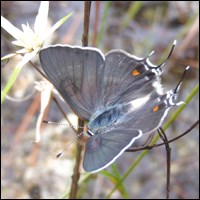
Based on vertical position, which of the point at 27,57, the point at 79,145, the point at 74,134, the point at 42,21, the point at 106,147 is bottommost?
the point at 106,147

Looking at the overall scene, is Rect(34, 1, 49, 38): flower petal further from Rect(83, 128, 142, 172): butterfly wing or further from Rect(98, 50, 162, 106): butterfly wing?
Rect(83, 128, 142, 172): butterfly wing

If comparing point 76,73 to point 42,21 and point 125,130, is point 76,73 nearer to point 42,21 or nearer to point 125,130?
point 42,21

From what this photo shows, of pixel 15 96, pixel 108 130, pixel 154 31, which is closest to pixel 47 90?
pixel 108 130

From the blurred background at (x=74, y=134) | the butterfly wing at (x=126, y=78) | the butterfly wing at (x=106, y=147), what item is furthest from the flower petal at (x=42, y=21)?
the blurred background at (x=74, y=134)

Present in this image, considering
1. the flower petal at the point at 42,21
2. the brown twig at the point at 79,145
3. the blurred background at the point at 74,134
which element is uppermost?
the blurred background at the point at 74,134

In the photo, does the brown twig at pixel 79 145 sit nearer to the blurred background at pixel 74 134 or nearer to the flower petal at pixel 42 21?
the flower petal at pixel 42 21

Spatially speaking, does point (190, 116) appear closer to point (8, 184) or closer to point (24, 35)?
point (8, 184)

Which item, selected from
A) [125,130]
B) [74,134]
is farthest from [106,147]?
[74,134]
